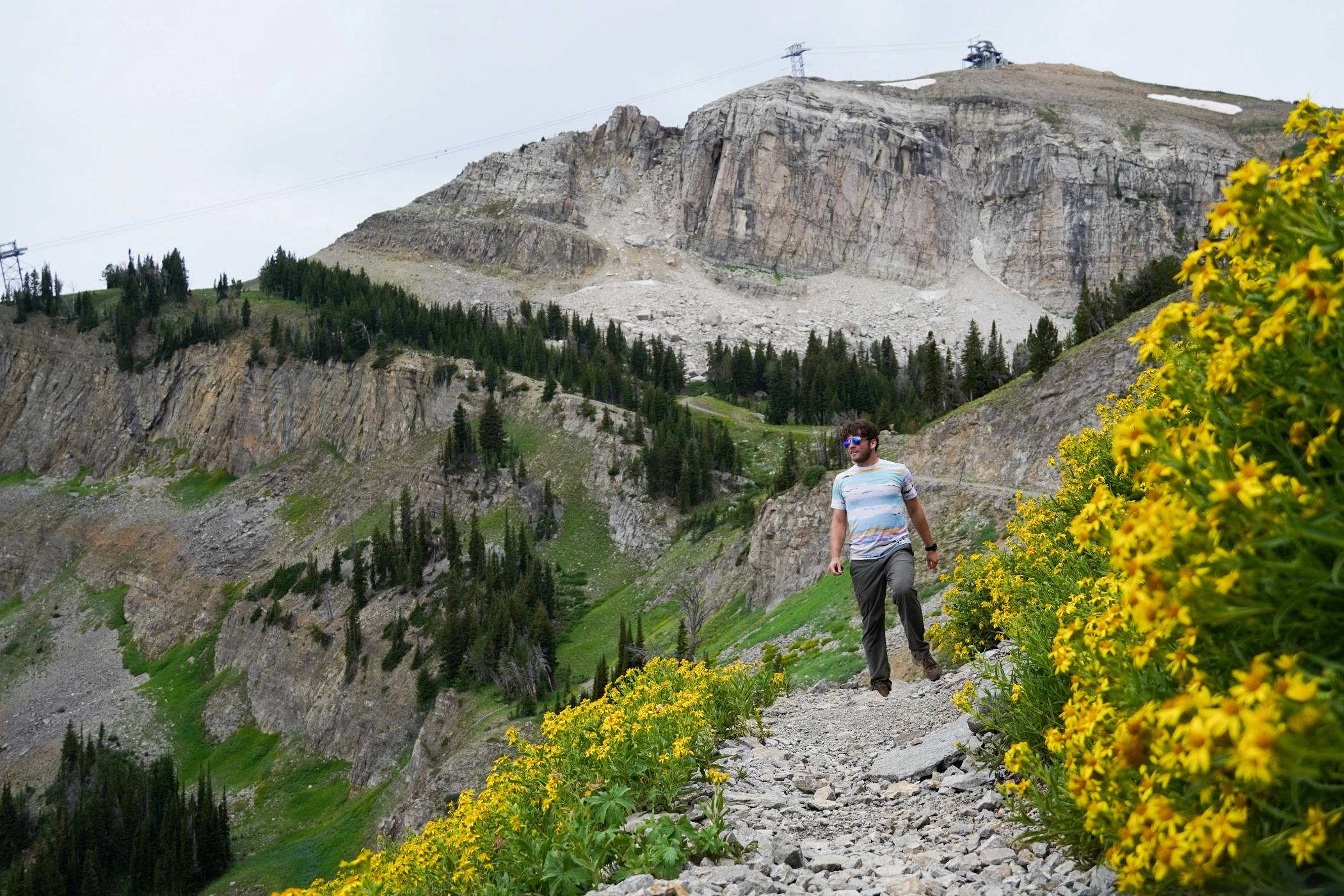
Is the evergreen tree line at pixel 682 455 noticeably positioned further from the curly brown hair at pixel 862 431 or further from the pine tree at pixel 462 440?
the curly brown hair at pixel 862 431

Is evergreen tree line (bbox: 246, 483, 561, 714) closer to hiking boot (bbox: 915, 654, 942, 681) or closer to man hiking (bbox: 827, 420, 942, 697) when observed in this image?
hiking boot (bbox: 915, 654, 942, 681)

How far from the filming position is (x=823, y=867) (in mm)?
6012

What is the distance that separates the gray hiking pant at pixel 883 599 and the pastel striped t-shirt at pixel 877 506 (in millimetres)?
139

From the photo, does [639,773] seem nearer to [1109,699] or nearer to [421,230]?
[1109,699]

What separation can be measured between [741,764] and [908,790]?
2.02 m

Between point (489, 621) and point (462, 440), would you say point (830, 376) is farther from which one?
point (489, 621)

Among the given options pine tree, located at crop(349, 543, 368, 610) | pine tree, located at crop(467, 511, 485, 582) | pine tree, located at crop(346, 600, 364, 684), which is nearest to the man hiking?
pine tree, located at crop(467, 511, 485, 582)

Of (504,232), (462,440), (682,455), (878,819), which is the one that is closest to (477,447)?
(462,440)

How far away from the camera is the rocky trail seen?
5.32 meters

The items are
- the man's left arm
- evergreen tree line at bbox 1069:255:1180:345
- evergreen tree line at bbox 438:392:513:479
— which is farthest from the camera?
evergreen tree line at bbox 438:392:513:479

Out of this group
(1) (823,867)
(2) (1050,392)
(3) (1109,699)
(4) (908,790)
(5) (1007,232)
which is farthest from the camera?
(5) (1007,232)

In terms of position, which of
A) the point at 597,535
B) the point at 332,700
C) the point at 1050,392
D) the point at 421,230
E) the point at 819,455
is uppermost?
the point at 421,230

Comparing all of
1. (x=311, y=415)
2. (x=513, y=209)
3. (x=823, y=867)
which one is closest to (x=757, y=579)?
(x=823, y=867)

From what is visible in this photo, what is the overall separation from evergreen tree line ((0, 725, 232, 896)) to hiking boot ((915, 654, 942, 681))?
73139mm
